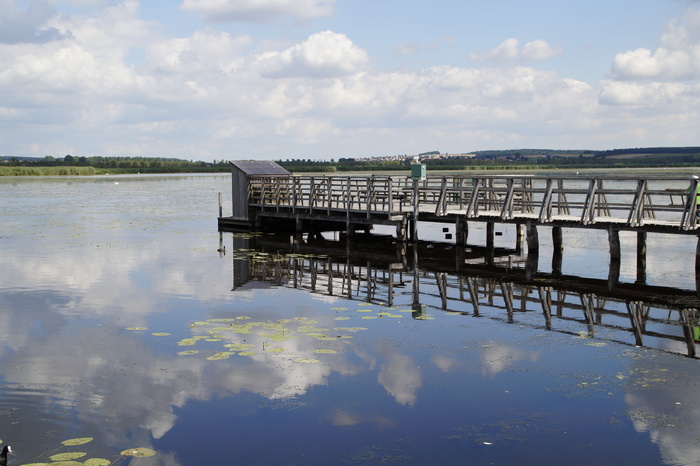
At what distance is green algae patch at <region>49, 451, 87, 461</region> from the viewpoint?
7798 millimetres

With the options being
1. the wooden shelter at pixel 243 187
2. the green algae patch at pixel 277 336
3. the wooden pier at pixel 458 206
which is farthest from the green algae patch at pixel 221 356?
the wooden shelter at pixel 243 187

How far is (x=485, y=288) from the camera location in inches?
705

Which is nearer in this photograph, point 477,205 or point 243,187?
point 477,205

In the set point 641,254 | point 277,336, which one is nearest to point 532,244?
point 641,254

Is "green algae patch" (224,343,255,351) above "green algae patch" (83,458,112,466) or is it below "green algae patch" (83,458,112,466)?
above

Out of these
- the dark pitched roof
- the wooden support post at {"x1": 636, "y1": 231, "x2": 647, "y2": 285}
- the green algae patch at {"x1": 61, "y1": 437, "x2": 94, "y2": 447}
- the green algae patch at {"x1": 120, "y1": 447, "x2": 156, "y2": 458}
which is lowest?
the green algae patch at {"x1": 120, "y1": 447, "x2": 156, "y2": 458}

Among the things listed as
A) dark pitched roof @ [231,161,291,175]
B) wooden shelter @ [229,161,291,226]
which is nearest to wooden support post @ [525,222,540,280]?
wooden shelter @ [229,161,291,226]

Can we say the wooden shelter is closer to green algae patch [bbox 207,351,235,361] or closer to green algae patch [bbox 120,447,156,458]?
green algae patch [bbox 207,351,235,361]

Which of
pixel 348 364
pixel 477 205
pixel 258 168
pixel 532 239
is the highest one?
pixel 258 168

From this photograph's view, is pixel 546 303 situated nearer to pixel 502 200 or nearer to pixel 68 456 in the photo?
pixel 502 200

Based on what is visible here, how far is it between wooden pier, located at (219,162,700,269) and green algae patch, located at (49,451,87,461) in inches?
560

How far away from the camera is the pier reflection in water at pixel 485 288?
13.7 m

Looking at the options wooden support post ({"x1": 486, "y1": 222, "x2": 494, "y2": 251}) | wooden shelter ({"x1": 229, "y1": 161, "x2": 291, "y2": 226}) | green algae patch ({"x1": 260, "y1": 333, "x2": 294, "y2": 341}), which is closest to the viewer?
green algae patch ({"x1": 260, "y1": 333, "x2": 294, "y2": 341})

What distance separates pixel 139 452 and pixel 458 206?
24138 millimetres
